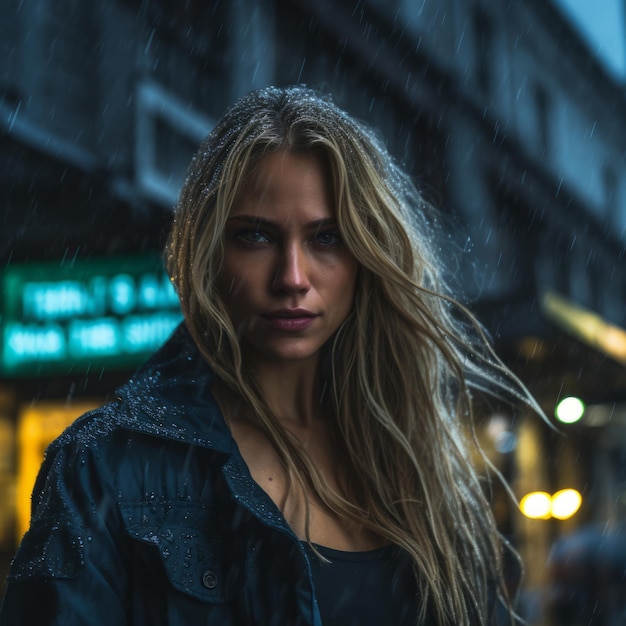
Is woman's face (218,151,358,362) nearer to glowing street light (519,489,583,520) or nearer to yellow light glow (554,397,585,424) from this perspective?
yellow light glow (554,397,585,424)

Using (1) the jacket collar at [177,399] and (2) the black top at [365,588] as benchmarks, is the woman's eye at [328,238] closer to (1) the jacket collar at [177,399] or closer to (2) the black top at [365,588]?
(1) the jacket collar at [177,399]

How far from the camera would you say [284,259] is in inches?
81.1

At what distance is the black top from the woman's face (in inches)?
19.0

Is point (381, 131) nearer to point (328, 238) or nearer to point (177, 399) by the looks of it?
point (328, 238)

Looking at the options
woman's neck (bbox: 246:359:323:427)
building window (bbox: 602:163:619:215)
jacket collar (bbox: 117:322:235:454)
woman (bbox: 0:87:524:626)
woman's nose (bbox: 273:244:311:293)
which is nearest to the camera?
woman (bbox: 0:87:524:626)

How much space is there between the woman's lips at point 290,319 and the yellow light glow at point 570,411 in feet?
18.7

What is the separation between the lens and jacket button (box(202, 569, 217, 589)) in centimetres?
181

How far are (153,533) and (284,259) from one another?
2.19 feet

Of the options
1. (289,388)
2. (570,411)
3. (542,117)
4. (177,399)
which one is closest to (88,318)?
(570,411)

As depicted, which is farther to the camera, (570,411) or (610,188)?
(610,188)

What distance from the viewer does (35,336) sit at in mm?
6703

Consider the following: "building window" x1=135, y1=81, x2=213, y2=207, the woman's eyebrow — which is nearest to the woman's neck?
the woman's eyebrow

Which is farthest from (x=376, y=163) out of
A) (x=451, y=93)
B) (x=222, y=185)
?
(x=451, y=93)

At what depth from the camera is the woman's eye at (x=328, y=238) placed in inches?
85.4
